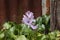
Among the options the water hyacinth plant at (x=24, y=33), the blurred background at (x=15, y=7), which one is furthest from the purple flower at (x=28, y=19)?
the blurred background at (x=15, y=7)

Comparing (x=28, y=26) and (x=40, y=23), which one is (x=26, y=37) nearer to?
(x=28, y=26)

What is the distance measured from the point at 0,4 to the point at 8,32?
5.98 ft

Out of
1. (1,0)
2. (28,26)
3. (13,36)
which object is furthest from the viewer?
(1,0)

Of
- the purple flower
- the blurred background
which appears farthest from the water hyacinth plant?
the blurred background

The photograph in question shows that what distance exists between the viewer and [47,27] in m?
2.93

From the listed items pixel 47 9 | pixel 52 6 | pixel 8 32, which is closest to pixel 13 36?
pixel 8 32

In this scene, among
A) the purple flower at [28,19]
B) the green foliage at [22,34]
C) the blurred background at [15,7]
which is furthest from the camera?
the blurred background at [15,7]

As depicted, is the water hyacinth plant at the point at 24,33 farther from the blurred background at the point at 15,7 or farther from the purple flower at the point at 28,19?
the blurred background at the point at 15,7

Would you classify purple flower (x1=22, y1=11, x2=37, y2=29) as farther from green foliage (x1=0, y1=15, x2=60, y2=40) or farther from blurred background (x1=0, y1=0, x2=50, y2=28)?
blurred background (x1=0, y1=0, x2=50, y2=28)

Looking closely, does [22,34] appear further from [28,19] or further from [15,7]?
[15,7]

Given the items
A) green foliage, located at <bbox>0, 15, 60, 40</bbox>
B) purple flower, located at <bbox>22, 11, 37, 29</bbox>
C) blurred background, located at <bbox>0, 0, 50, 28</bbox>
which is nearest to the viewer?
green foliage, located at <bbox>0, 15, 60, 40</bbox>

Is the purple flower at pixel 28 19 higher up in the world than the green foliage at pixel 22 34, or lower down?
higher up

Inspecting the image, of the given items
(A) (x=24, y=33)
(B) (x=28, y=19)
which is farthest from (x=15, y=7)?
(A) (x=24, y=33)

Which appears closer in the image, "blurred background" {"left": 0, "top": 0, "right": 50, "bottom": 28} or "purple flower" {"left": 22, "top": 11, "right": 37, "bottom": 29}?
"purple flower" {"left": 22, "top": 11, "right": 37, "bottom": 29}
